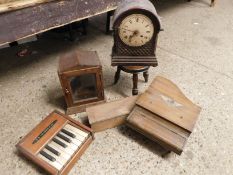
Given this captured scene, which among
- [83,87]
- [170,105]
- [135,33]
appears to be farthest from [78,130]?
[135,33]

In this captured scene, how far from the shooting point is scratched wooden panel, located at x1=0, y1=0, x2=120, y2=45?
1264 millimetres

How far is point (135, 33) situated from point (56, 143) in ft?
2.45

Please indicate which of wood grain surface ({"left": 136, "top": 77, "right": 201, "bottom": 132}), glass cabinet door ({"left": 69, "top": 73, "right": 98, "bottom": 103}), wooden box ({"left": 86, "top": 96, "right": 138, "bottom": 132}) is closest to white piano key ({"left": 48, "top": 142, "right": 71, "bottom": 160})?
wooden box ({"left": 86, "top": 96, "right": 138, "bottom": 132})

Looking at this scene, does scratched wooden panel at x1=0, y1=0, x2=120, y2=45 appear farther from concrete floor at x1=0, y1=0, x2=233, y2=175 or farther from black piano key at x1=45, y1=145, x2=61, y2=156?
black piano key at x1=45, y1=145, x2=61, y2=156

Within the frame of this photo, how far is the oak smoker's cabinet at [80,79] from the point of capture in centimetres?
117

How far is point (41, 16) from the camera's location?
1366 mm

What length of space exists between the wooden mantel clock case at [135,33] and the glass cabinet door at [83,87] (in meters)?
0.18

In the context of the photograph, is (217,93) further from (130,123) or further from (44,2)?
(44,2)

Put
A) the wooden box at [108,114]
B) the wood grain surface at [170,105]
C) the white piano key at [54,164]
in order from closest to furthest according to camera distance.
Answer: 1. the white piano key at [54,164]
2. the wood grain surface at [170,105]
3. the wooden box at [108,114]

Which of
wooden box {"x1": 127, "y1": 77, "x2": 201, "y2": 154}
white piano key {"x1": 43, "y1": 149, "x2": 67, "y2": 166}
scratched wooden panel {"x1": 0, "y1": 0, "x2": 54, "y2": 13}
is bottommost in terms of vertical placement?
white piano key {"x1": 43, "y1": 149, "x2": 67, "y2": 166}

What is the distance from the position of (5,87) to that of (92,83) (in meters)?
0.76

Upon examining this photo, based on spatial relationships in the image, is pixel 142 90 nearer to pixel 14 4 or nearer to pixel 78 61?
pixel 78 61

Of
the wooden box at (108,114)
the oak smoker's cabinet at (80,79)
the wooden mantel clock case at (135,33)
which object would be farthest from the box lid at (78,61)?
the wooden box at (108,114)

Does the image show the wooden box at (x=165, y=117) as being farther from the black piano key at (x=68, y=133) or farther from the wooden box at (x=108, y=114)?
the black piano key at (x=68, y=133)
